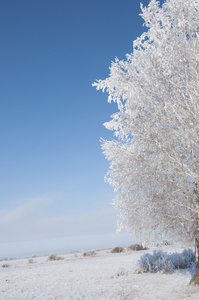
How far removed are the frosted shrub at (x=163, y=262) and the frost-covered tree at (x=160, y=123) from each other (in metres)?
3.68

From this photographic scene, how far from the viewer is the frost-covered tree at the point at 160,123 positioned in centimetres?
754

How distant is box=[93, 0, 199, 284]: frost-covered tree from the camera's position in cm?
754

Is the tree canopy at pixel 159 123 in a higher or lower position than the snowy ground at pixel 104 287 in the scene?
higher

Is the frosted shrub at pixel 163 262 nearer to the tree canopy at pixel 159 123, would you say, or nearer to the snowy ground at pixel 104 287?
the snowy ground at pixel 104 287

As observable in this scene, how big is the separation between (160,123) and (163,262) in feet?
26.2

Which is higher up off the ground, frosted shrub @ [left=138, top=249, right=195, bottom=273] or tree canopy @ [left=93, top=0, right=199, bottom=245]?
tree canopy @ [left=93, top=0, right=199, bottom=245]

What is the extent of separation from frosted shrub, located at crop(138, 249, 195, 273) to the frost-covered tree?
3.68 metres

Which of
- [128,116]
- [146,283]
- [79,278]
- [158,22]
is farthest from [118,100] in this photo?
[79,278]

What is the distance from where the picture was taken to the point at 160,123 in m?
8.22

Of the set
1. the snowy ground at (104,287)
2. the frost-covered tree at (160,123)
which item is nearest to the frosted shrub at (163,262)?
the snowy ground at (104,287)

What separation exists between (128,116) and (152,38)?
2.46m

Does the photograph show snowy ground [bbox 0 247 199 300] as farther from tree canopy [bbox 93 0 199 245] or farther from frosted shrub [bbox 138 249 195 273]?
tree canopy [bbox 93 0 199 245]

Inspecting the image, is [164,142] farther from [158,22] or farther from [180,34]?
[158,22]

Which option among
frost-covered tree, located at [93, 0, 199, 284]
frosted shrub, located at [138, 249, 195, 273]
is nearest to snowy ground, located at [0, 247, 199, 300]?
frosted shrub, located at [138, 249, 195, 273]
